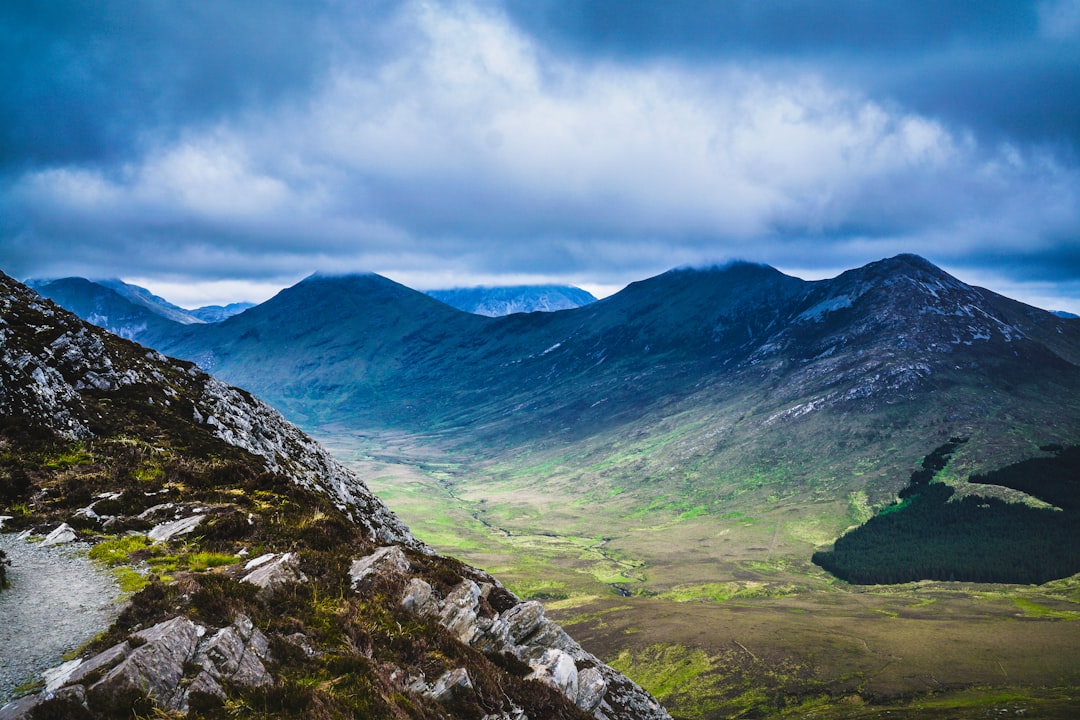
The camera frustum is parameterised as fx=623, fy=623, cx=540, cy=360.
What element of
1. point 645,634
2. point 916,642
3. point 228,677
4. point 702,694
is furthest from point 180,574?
point 916,642

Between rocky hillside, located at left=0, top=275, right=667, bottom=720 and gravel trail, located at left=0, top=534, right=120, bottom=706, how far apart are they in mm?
768

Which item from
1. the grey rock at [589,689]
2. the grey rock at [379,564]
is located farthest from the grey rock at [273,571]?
the grey rock at [589,689]

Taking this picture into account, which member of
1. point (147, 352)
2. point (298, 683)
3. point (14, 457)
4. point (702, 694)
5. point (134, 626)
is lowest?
point (702, 694)

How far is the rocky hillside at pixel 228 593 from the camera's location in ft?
54.1

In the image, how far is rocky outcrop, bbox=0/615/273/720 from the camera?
14398 mm

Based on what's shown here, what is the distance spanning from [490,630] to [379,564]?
20.5 feet

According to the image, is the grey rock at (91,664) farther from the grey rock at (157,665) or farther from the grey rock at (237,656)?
the grey rock at (237,656)

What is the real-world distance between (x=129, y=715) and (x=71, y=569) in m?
12.3

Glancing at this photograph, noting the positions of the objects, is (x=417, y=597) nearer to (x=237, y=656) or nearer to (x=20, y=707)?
(x=237, y=656)

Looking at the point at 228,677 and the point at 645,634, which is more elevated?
the point at 228,677

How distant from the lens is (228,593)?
804 inches

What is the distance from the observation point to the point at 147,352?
217ft

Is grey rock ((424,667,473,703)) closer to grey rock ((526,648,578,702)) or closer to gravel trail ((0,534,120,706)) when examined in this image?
grey rock ((526,648,578,702))

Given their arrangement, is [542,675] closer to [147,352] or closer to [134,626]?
[134,626]
